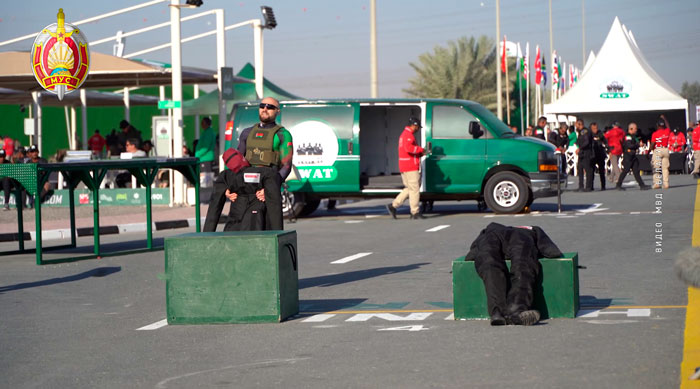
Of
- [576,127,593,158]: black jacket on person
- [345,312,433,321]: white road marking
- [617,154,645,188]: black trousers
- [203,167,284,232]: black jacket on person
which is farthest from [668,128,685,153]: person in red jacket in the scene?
[345,312,433,321]: white road marking

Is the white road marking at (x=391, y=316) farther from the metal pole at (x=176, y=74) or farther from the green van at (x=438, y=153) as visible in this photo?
the metal pole at (x=176, y=74)

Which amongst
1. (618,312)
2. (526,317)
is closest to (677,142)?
(618,312)

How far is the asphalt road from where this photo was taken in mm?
6312

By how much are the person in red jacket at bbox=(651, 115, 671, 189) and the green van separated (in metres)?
7.49

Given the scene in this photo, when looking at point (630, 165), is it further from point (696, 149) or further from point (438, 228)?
point (438, 228)

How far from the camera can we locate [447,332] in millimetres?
7711

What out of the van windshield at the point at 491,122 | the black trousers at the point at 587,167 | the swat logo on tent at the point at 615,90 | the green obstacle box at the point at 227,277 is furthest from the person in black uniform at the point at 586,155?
the green obstacle box at the point at 227,277

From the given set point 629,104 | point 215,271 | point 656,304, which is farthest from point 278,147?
point 629,104

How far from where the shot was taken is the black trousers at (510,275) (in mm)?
7781

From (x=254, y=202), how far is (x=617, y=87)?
39092 mm

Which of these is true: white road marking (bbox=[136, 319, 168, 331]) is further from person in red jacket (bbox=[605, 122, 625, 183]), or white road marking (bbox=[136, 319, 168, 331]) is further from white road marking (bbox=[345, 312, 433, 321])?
person in red jacket (bbox=[605, 122, 625, 183])

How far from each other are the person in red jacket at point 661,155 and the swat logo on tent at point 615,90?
19.0 metres

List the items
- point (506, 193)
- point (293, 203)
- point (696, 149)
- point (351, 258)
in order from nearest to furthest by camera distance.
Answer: point (351, 258), point (506, 193), point (293, 203), point (696, 149)

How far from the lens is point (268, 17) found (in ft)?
93.0
